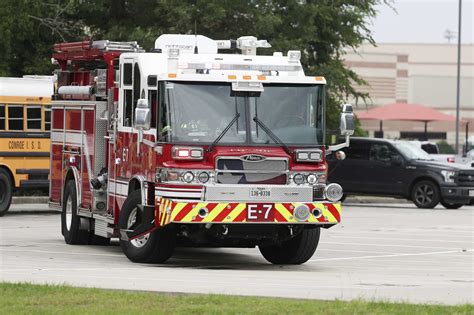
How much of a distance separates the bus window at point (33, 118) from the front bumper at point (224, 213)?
34.8 feet

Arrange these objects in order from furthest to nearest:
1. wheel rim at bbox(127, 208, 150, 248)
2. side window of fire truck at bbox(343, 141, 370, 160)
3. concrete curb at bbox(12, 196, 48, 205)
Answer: side window of fire truck at bbox(343, 141, 370, 160), concrete curb at bbox(12, 196, 48, 205), wheel rim at bbox(127, 208, 150, 248)

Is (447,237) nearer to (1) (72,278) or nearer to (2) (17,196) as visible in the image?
(1) (72,278)

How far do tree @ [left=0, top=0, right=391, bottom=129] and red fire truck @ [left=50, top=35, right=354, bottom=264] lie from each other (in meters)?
14.7

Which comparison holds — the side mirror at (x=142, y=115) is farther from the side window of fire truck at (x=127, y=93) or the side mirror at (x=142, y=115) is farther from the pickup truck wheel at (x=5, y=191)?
the pickup truck wheel at (x=5, y=191)

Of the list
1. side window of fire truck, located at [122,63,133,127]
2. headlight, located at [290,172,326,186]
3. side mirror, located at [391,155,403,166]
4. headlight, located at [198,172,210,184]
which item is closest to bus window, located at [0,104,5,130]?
side window of fire truck, located at [122,63,133,127]

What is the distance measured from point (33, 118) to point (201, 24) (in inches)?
326

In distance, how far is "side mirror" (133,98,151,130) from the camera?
15.8m

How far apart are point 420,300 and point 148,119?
16.1ft

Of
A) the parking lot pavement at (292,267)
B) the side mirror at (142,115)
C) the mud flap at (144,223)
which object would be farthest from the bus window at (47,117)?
the side mirror at (142,115)

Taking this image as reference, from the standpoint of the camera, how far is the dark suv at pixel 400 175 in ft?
107

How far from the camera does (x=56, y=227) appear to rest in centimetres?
2353

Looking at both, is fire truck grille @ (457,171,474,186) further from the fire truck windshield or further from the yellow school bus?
the fire truck windshield

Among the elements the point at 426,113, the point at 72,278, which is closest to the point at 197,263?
the point at 72,278

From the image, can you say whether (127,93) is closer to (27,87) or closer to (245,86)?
(245,86)
